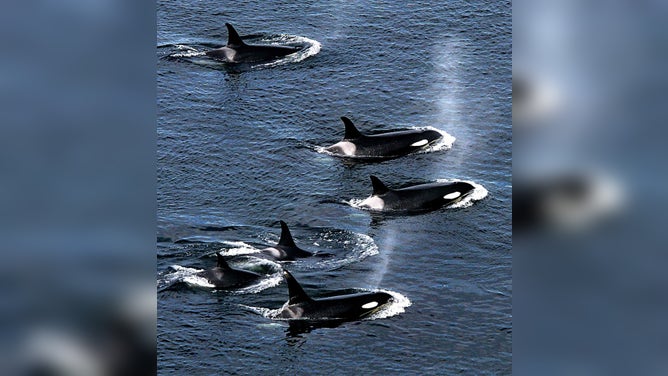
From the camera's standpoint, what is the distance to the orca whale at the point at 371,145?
4184 centimetres

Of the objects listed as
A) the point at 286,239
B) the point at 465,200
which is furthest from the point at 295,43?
the point at 286,239

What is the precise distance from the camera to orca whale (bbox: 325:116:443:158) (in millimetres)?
41844

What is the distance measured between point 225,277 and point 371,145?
Answer: 37.4 ft

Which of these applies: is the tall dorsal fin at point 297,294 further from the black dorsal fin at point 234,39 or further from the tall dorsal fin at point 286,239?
the black dorsal fin at point 234,39

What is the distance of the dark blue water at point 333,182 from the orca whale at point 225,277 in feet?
1.03

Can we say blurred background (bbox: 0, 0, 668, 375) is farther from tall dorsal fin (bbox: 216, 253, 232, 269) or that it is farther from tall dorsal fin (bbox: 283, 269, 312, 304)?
tall dorsal fin (bbox: 216, 253, 232, 269)

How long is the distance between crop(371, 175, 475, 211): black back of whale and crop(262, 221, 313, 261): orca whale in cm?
436

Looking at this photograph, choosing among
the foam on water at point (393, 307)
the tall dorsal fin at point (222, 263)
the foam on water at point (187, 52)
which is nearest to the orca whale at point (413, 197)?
the foam on water at point (393, 307)

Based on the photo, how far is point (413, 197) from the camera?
125ft

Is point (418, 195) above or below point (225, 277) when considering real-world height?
above
